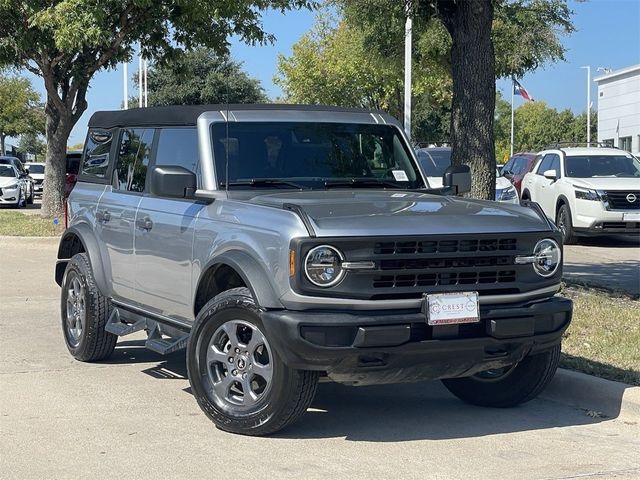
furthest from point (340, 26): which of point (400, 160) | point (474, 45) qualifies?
point (400, 160)

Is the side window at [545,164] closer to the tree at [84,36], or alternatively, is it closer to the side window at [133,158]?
the tree at [84,36]

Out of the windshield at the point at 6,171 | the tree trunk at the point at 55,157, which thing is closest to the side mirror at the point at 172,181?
the tree trunk at the point at 55,157

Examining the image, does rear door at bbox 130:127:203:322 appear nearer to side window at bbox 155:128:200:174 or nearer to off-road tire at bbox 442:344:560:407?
side window at bbox 155:128:200:174

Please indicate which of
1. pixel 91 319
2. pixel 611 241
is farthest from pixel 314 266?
pixel 611 241

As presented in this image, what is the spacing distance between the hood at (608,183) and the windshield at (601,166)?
45 centimetres

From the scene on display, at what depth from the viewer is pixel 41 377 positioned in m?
7.70

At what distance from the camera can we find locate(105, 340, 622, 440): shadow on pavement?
623 centimetres

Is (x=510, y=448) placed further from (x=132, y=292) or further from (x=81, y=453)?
(x=132, y=292)

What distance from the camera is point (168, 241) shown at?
6.87m

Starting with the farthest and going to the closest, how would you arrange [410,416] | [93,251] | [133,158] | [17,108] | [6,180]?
[17,108], [6,180], [93,251], [133,158], [410,416]

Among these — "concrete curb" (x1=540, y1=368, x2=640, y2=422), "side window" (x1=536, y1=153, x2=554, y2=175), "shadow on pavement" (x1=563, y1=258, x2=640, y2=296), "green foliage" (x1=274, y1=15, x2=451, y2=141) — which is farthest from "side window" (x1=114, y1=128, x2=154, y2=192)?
"green foliage" (x1=274, y1=15, x2=451, y2=141)

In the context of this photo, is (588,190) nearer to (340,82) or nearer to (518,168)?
(518,168)

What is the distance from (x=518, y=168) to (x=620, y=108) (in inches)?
1859

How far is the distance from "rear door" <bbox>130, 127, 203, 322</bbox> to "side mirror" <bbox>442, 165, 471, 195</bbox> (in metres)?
1.83
